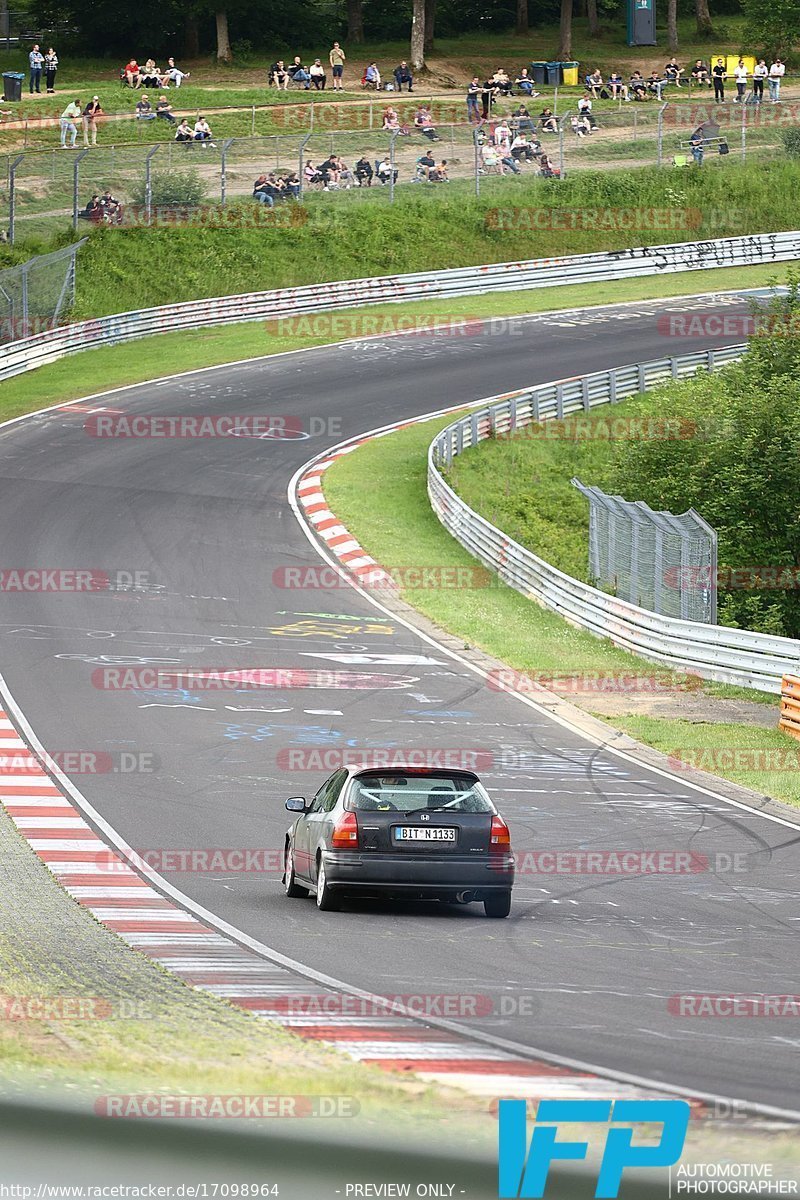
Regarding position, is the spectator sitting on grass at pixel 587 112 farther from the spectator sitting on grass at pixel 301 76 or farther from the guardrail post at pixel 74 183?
the guardrail post at pixel 74 183

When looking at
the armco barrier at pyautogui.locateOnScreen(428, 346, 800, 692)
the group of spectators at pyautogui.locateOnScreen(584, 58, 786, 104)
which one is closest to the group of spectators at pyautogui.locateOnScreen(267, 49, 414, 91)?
the group of spectators at pyautogui.locateOnScreen(584, 58, 786, 104)

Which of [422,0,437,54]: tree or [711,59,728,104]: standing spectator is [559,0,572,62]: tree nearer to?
[422,0,437,54]: tree

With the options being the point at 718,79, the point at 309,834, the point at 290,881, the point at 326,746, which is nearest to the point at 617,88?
the point at 718,79

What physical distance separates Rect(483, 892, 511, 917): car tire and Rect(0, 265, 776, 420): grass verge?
107 feet

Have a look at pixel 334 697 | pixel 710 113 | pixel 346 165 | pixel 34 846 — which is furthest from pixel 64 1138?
pixel 710 113

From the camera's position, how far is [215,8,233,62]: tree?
81062 mm

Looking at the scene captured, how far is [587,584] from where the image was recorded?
30.1 metres

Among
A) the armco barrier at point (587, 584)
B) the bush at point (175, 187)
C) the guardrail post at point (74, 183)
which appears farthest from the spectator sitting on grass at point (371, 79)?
the armco barrier at point (587, 584)

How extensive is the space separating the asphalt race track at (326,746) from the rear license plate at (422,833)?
0.61 meters

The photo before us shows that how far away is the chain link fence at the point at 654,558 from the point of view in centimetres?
2577

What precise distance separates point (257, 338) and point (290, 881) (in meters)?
40.8

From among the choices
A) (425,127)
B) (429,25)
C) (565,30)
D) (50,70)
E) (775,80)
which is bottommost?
(425,127)

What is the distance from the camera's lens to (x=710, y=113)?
71.6 metres

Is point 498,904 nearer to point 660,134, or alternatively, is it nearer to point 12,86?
point 660,134
